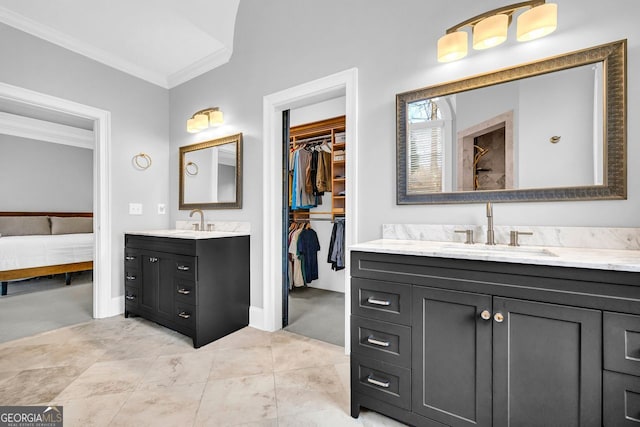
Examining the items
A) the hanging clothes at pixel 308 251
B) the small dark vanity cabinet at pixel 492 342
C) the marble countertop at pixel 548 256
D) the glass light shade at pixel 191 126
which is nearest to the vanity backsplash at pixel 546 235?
the marble countertop at pixel 548 256

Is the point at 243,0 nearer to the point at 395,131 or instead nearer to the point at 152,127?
the point at 152,127

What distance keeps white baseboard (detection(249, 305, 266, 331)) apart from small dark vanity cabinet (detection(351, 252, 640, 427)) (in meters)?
1.33

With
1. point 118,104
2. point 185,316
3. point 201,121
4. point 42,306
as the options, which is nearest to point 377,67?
point 201,121

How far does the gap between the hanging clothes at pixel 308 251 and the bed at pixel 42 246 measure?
11.3ft

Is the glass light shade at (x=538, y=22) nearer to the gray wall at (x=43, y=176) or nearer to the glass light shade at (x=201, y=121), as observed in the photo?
the glass light shade at (x=201, y=121)

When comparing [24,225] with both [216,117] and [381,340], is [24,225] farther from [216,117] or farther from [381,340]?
[381,340]

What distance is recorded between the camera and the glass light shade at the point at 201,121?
2.96 meters

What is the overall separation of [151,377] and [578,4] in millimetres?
3192

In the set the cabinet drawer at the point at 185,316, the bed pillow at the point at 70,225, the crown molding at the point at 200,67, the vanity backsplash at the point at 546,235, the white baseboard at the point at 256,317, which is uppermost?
the crown molding at the point at 200,67

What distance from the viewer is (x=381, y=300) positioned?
4.63 ft

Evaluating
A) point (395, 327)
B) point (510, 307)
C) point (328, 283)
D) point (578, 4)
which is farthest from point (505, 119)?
point (328, 283)

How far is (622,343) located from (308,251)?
297 centimetres

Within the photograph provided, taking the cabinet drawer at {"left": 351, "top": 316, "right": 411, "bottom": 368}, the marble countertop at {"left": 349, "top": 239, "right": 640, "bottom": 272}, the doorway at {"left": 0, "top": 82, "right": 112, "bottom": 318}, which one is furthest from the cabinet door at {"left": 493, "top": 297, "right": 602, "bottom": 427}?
the doorway at {"left": 0, "top": 82, "right": 112, "bottom": 318}

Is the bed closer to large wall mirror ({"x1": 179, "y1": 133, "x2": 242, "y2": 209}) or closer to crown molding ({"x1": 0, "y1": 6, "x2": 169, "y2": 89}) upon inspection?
large wall mirror ({"x1": 179, "y1": 133, "x2": 242, "y2": 209})
